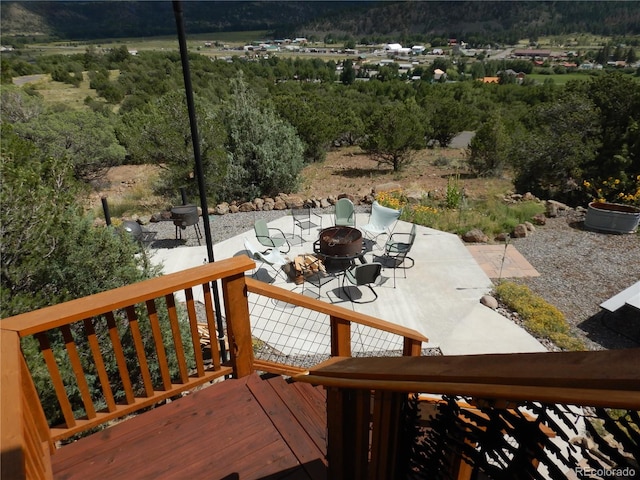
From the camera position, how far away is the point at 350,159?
19.8m

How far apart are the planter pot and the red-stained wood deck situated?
8.31 meters

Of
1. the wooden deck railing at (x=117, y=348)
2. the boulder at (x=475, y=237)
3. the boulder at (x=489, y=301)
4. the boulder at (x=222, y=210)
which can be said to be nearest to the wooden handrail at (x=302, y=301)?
the wooden deck railing at (x=117, y=348)

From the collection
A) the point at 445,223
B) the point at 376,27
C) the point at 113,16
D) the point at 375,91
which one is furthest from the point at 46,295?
the point at 376,27

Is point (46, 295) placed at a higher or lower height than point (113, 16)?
lower

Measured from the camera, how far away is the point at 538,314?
17.9ft

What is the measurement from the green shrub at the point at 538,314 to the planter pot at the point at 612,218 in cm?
357

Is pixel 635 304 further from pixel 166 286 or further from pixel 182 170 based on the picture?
pixel 182 170

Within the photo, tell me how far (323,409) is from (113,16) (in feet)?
367

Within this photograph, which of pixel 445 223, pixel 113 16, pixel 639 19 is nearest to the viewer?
pixel 445 223

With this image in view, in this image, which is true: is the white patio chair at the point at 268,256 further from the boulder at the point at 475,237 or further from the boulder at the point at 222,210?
the boulder at the point at 475,237

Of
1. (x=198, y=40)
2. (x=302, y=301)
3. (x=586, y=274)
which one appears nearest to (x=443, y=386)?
(x=302, y=301)

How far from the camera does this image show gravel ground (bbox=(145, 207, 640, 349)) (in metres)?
5.42

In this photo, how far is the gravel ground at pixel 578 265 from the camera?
542 centimetres

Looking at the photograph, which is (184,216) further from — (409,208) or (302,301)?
(302,301)
